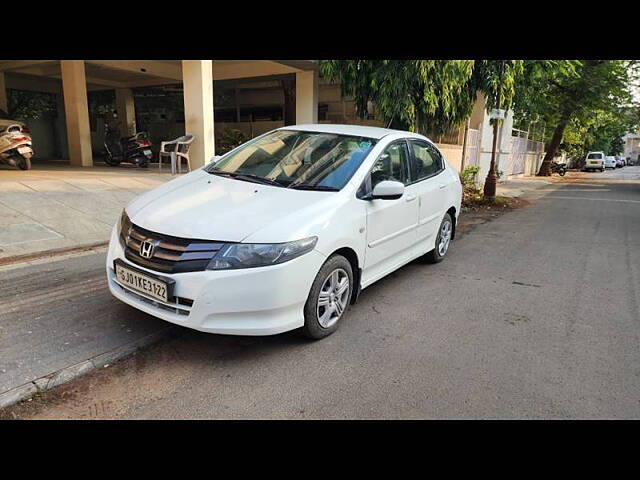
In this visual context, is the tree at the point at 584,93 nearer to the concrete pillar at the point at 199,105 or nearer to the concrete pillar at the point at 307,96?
the concrete pillar at the point at 307,96

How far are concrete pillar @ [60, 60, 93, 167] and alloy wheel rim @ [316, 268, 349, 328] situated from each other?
12.4 metres

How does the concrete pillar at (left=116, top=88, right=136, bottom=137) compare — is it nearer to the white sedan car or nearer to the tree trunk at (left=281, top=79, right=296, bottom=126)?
the tree trunk at (left=281, top=79, right=296, bottom=126)

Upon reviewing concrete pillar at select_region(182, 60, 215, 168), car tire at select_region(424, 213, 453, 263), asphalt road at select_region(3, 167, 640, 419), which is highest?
concrete pillar at select_region(182, 60, 215, 168)

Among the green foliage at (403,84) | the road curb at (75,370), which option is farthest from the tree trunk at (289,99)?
the road curb at (75,370)

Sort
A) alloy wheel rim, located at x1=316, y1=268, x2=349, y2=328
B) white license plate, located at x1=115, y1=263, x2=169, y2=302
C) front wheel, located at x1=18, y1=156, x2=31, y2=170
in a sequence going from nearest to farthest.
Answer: white license plate, located at x1=115, y1=263, x2=169, y2=302 < alloy wheel rim, located at x1=316, y1=268, x2=349, y2=328 < front wheel, located at x1=18, y1=156, x2=31, y2=170

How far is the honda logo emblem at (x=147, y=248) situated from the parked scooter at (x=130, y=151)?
12.3m

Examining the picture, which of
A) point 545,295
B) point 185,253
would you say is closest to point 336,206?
point 185,253

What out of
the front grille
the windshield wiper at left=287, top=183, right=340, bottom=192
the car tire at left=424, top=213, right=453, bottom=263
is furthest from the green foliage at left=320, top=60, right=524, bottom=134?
the front grille

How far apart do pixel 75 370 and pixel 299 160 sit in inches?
96.1

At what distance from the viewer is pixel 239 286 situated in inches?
113

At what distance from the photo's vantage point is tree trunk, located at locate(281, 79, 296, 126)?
16902 mm

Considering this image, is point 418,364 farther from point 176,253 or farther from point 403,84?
point 403,84

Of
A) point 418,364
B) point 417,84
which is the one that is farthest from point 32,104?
point 418,364

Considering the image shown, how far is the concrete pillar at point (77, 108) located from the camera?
41.4 feet
